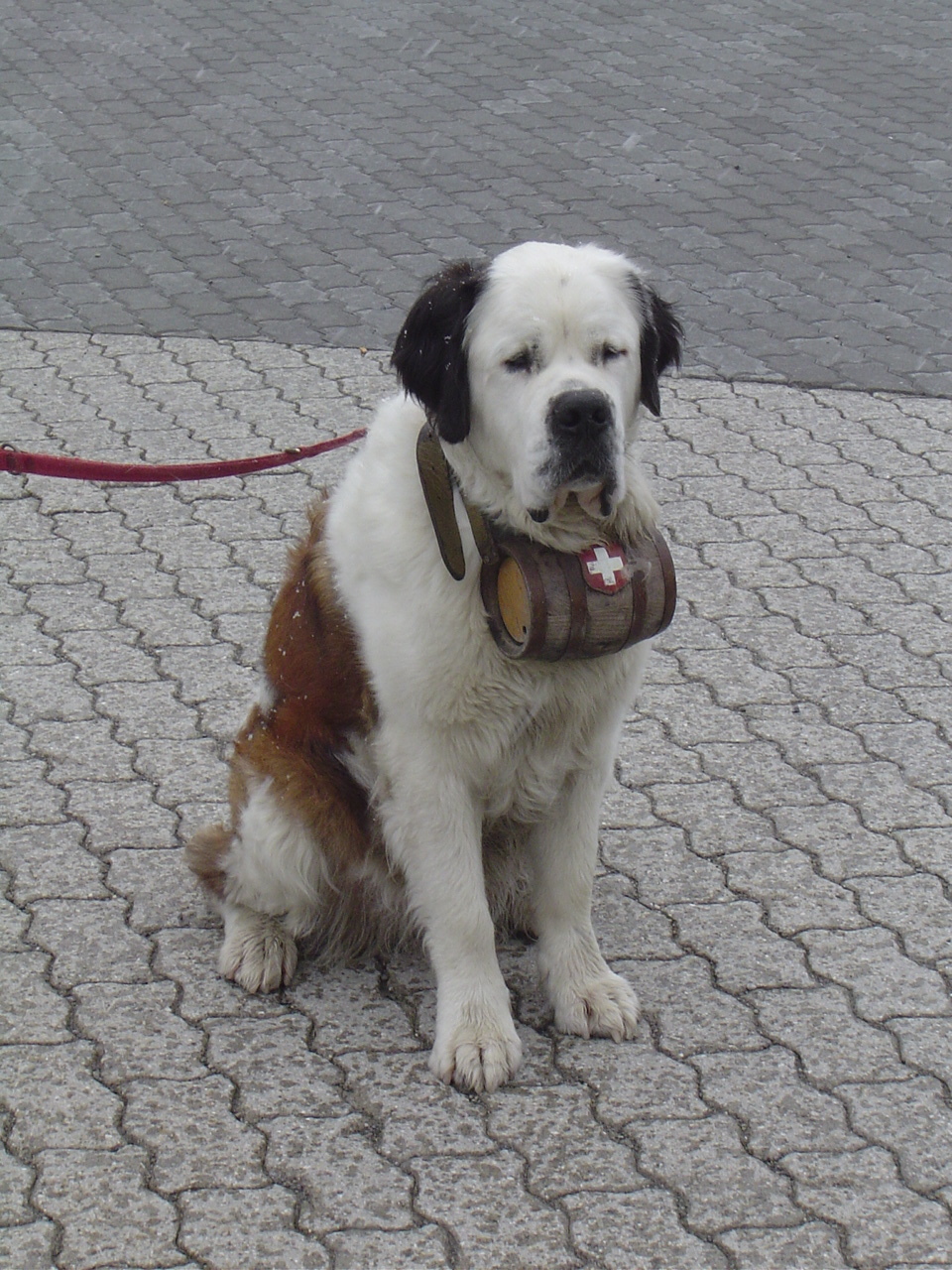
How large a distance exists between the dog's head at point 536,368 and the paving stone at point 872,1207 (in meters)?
1.35

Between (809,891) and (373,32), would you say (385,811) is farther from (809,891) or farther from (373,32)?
(373,32)

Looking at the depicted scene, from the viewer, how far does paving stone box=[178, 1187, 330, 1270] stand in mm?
2764

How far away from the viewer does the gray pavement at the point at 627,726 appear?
297 cm

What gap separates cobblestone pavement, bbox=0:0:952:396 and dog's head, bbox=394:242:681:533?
457cm

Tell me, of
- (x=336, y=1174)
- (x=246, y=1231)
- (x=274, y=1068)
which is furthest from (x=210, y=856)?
(x=246, y=1231)

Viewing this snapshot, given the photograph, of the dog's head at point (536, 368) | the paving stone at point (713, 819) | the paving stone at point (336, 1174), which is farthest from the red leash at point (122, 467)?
the paving stone at point (336, 1174)

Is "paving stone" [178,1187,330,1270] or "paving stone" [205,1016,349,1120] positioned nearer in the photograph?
"paving stone" [178,1187,330,1270]

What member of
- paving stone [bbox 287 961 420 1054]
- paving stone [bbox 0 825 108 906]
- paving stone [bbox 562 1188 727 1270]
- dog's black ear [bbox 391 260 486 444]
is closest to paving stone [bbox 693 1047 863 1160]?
paving stone [bbox 562 1188 727 1270]

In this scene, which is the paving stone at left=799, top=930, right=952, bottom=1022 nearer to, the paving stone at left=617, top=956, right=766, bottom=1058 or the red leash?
the paving stone at left=617, top=956, right=766, bottom=1058

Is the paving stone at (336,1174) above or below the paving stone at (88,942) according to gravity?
above

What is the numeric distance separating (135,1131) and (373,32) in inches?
449

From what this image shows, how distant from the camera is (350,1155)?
120 inches

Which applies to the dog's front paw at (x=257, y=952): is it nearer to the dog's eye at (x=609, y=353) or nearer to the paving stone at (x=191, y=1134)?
the paving stone at (x=191, y=1134)

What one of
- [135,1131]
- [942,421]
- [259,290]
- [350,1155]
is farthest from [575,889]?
[259,290]
